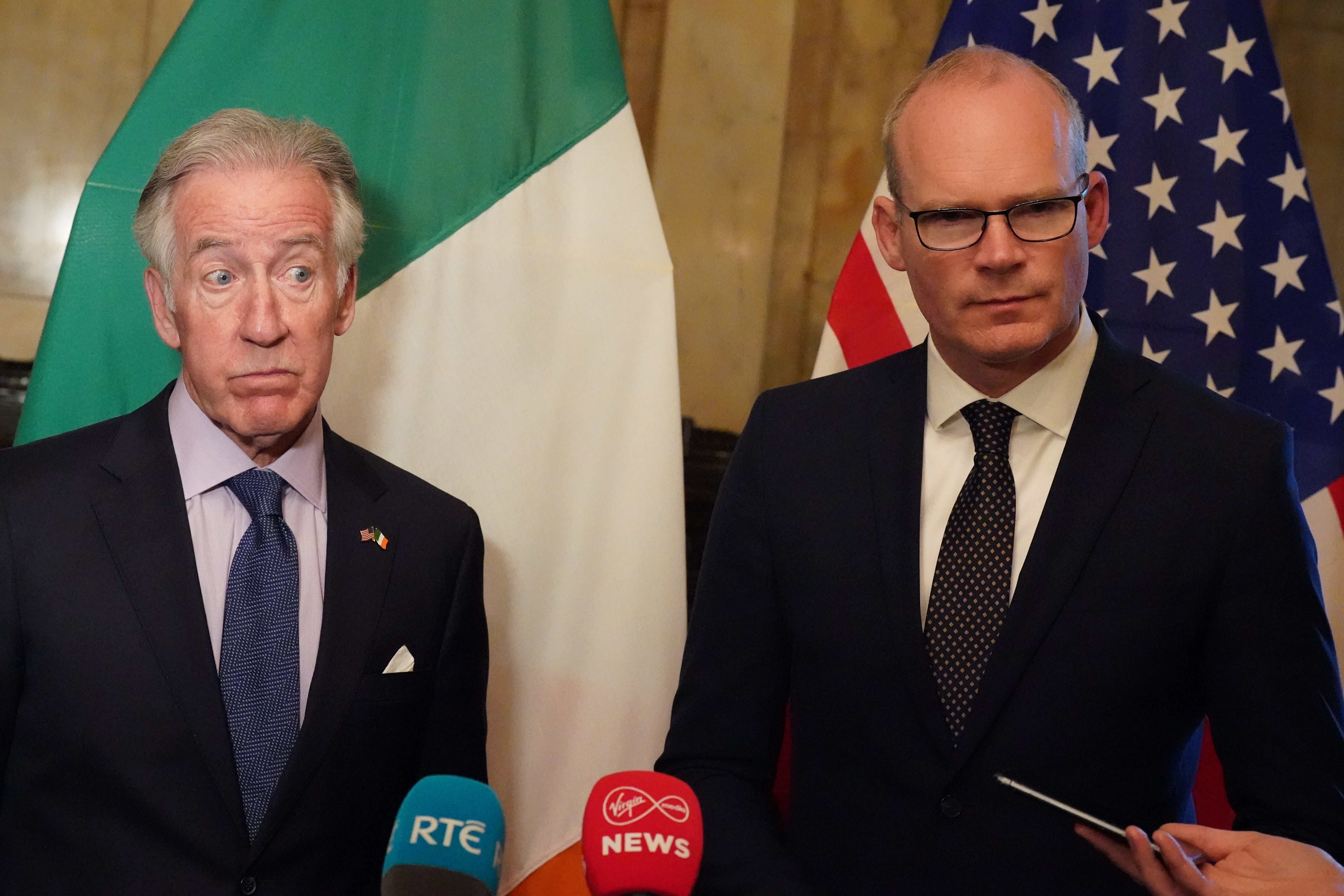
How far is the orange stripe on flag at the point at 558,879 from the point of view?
7.75ft

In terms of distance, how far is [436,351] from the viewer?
2.39 metres

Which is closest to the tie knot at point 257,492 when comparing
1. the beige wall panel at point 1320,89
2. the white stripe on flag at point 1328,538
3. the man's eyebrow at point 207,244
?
the man's eyebrow at point 207,244

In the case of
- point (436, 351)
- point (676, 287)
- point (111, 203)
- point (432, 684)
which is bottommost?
point (432, 684)

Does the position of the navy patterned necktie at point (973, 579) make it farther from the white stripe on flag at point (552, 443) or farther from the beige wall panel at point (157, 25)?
the beige wall panel at point (157, 25)

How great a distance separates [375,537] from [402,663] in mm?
205

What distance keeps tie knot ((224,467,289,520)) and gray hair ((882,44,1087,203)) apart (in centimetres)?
107

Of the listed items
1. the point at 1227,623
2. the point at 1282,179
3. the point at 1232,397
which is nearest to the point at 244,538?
the point at 1227,623

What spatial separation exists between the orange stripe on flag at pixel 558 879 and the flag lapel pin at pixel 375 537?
2.73 ft

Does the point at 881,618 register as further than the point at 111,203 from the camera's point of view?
No

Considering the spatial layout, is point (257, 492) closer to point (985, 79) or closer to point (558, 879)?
point (558, 879)

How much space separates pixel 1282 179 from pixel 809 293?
184cm

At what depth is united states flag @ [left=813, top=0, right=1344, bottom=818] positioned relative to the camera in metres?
2.70

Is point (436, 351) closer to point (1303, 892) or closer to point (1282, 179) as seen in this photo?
point (1303, 892)

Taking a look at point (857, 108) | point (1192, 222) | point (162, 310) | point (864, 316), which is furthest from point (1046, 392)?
point (857, 108)
